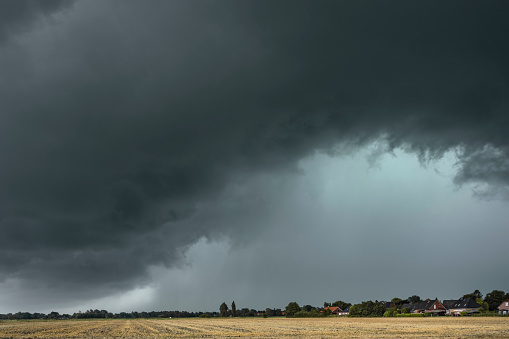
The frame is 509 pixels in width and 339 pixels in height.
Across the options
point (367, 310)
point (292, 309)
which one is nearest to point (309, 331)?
point (367, 310)

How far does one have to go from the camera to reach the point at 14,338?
5044cm

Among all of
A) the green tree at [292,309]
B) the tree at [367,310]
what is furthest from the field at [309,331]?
the green tree at [292,309]

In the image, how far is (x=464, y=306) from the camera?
6973 inches

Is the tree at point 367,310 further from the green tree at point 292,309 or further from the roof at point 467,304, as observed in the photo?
the roof at point 467,304

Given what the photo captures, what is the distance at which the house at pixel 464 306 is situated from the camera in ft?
561

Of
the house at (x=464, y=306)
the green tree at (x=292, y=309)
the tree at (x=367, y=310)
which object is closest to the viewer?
the tree at (x=367, y=310)

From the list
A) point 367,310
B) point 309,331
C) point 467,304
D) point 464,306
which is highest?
point 309,331

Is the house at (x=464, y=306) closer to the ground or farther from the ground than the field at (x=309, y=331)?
closer to the ground

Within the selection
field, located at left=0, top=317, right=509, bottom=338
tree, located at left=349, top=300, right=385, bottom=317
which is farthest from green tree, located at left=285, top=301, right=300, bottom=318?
field, located at left=0, top=317, right=509, bottom=338

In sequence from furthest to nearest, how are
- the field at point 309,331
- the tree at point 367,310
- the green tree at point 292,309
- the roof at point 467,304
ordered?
1. the green tree at point 292,309
2. the roof at point 467,304
3. the tree at point 367,310
4. the field at point 309,331

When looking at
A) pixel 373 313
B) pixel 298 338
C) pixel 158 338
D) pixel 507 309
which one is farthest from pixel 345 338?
pixel 507 309

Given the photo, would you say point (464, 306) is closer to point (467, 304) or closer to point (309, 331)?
point (467, 304)

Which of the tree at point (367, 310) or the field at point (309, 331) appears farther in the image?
the tree at point (367, 310)

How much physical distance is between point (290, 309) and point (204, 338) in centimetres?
16319
